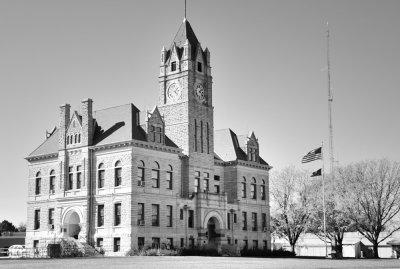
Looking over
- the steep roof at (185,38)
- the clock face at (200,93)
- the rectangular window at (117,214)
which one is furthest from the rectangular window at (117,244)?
the steep roof at (185,38)

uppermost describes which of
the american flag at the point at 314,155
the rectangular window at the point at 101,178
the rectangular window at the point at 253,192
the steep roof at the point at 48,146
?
A: the steep roof at the point at 48,146

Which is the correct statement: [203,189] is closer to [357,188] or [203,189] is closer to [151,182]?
[151,182]

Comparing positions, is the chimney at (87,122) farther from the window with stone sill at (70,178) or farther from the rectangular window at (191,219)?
the rectangular window at (191,219)

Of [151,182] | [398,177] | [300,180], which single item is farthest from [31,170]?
[398,177]

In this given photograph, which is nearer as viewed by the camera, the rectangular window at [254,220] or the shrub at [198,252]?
the shrub at [198,252]

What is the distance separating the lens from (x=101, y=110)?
76625mm

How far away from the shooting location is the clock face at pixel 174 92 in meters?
79.2

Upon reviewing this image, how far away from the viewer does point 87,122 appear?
72438 millimetres

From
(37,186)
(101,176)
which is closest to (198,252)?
(101,176)

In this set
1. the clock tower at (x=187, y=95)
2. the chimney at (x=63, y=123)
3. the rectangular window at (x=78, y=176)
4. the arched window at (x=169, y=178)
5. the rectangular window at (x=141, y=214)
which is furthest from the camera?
the clock tower at (x=187, y=95)

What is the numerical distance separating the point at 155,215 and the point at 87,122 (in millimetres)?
12256

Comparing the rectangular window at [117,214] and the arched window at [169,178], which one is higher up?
the arched window at [169,178]

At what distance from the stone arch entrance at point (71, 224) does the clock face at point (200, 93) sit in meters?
19.6

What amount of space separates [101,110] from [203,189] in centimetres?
1489
